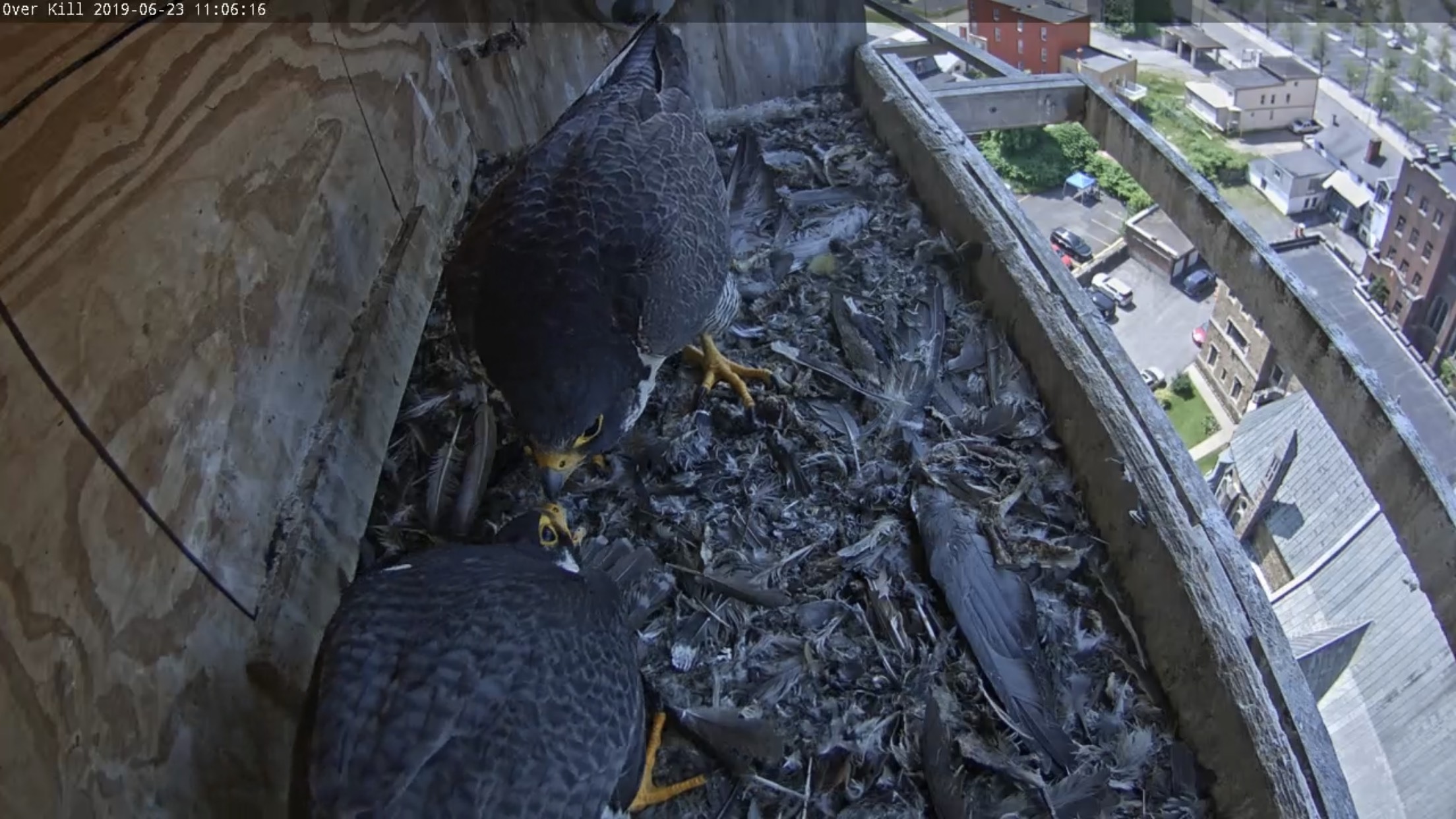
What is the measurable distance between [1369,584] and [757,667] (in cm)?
213

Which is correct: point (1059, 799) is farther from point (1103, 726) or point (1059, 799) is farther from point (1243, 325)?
point (1243, 325)

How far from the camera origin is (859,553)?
2227mm

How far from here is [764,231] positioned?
325 centimetres

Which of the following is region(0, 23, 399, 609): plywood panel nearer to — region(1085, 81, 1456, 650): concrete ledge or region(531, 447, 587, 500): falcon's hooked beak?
region(531, 447, 587, 500): falcon's hooked beak

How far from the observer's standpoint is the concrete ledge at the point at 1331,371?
6.41 feet

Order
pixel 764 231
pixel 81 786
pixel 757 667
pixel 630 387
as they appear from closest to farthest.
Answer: pixel 81 786 < pixel 757 667 < pixel 630 387 < pixel 764 231

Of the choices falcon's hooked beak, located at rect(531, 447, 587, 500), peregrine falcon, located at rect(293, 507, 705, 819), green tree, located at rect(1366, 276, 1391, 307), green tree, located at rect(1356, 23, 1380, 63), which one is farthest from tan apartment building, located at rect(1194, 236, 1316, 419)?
peregrine falcon, located at rect(293, 507, 705, 819)

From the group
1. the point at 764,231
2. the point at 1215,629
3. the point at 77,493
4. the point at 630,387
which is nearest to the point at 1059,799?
the point at 1215,629

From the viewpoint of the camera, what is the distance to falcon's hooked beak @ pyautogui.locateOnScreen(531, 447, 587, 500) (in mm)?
2062

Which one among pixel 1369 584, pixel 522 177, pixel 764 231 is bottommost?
pixel 1369 584

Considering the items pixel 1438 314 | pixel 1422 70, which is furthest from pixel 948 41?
pixel 1438 314

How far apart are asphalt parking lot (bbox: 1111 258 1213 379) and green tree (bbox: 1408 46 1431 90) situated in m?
0.96

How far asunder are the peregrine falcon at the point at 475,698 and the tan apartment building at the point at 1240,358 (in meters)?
2.56

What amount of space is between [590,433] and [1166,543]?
1.24 meters
